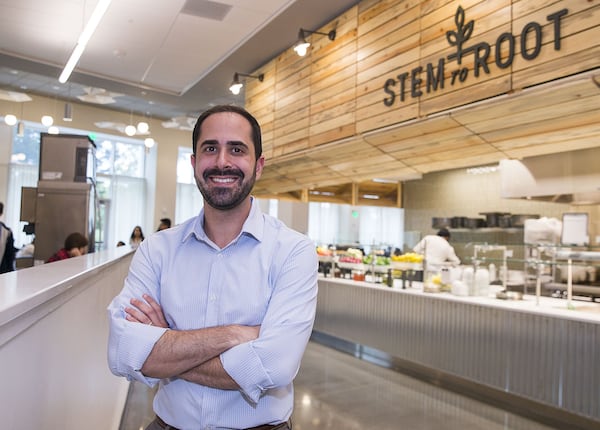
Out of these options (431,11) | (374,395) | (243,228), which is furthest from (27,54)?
(243,228)

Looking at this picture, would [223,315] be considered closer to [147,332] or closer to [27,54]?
[147,332]

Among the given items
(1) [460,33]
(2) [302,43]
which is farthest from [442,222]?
(1) [460,33]

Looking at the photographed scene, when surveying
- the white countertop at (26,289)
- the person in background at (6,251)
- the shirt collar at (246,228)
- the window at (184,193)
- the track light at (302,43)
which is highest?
the track light at (302,43)

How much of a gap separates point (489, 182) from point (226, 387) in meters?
9.03

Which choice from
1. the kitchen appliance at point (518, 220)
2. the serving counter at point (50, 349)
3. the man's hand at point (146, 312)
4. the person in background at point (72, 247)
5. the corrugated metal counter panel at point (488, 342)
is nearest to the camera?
the serving counter at point (50, 349)

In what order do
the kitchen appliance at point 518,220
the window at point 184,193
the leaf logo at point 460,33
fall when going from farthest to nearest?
the window at point 184,193 < the kitchen appliance at point 518,220 < the leaf logo at point 460,33

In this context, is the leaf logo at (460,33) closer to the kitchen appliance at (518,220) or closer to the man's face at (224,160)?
the man's face at (224,160)

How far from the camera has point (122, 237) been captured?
563 inches

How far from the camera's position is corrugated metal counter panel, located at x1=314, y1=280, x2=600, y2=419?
12.3 feet

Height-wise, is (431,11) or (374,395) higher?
(431,11)

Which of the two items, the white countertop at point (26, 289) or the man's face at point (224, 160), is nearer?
the white countertop at point (26, 289)

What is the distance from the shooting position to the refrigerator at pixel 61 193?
5547 millimetres

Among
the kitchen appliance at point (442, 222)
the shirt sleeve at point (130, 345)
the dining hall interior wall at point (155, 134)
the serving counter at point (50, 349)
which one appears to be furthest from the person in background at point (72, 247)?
the dining hall interior wall at point (155, 134)

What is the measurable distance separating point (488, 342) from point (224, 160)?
3685 mm
